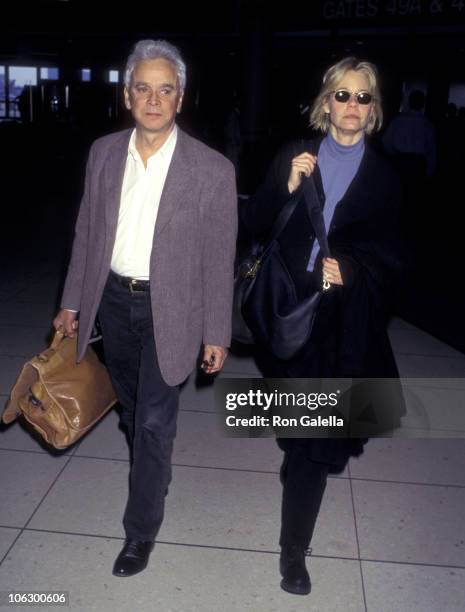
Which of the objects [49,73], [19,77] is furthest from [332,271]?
[49,73]

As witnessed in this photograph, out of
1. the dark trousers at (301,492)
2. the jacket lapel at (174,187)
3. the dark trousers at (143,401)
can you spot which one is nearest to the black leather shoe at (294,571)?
the dark trousers at (301,492)

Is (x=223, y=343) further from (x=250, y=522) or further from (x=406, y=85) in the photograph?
(x=406, y=85)

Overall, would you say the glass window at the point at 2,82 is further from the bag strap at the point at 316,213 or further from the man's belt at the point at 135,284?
the bag strap at the point at 316,213

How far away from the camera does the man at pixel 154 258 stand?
227 centimetres

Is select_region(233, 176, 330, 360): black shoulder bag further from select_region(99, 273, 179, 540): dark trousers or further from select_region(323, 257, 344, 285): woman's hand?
select_region(99, 273, 179, 540): dark trousers

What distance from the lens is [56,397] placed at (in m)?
2.38

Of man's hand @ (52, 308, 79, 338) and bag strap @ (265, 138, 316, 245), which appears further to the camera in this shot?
man's hand @ (52, 308, 79, 338)

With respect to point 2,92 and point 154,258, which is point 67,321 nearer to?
point 154,258

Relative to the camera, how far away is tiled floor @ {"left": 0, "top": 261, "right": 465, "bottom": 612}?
7.72ft

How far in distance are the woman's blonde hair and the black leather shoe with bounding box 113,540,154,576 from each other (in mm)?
1610

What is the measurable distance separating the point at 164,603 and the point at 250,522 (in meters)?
0.60

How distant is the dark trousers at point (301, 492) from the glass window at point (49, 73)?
3049cm

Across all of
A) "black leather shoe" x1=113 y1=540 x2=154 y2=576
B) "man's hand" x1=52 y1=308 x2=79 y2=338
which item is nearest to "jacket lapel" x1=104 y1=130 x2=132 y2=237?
"man's hand" x1=52 y1=308 x2=79 y2=338

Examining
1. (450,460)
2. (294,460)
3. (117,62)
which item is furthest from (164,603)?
(117,62)
